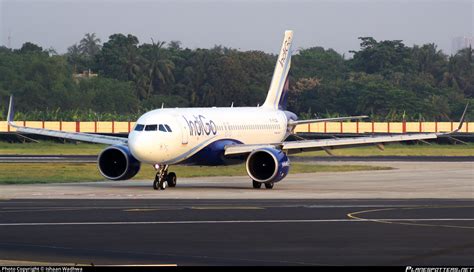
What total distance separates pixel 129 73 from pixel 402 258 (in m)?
136

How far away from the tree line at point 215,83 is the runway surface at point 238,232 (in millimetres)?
77682

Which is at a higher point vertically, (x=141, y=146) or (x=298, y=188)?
(x=141, y=146)

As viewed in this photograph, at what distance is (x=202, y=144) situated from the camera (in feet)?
167

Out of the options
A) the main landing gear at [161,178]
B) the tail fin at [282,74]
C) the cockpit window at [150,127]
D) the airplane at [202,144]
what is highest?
the tail fin at [282,74]

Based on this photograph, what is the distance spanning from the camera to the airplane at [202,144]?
48.0 meters

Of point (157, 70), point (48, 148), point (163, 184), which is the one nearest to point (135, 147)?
point (163, 184)

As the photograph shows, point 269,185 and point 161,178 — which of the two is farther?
point 269,185

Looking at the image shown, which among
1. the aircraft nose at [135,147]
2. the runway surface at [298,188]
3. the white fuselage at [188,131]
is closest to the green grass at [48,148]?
the runway surface at [298,188]

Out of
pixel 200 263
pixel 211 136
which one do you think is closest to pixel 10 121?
pixel 211 136

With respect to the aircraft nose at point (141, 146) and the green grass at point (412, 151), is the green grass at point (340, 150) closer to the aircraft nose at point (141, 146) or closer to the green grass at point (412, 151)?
the green grass at point (412, 151)

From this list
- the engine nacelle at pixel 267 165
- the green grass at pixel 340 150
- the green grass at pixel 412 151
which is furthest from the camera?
the green grass at pixel 412 151

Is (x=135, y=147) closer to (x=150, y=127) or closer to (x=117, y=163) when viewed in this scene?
(x=150, y=127)

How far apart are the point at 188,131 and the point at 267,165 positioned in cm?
365

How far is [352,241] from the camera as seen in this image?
87.8ft
